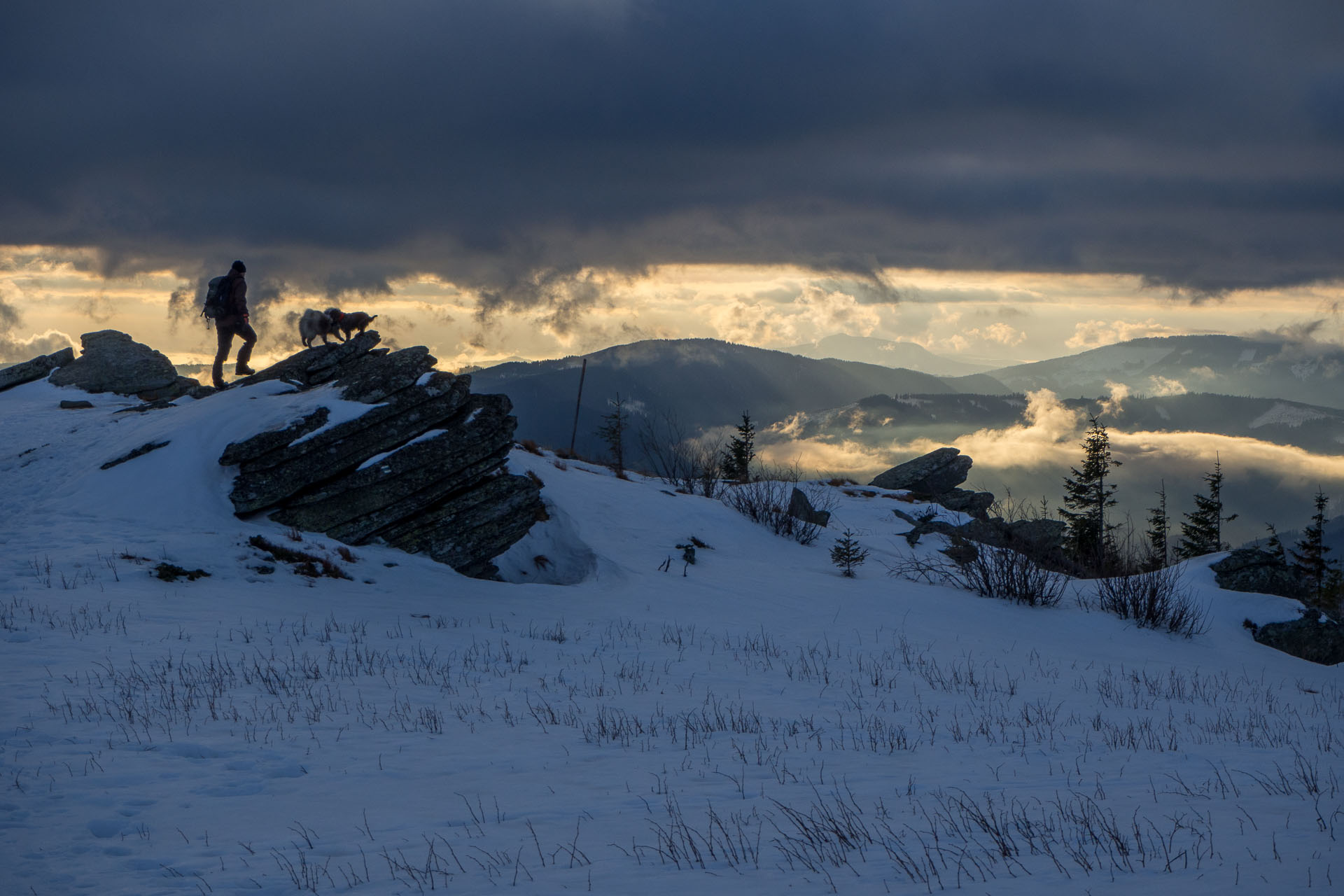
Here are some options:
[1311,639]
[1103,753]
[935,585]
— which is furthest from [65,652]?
[1311,639]

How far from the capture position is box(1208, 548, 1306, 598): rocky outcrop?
2242cm

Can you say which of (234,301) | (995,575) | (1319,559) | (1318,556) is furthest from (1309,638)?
(1318,556)

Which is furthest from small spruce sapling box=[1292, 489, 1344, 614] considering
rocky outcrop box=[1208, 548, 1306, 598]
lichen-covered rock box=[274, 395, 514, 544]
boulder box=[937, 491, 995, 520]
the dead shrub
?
the dead shrub

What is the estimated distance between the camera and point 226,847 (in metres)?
5.05

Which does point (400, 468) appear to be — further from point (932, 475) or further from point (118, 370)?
point (932, 475)

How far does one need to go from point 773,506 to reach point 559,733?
715 inches

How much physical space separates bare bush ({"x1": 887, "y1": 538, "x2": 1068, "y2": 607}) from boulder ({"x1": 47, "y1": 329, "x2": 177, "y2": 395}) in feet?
77.7

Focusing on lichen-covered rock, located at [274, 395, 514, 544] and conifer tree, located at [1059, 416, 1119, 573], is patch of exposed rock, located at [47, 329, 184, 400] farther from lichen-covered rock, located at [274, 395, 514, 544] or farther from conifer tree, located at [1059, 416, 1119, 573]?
conifer tree, located at [1059, 416, 1119, 573]

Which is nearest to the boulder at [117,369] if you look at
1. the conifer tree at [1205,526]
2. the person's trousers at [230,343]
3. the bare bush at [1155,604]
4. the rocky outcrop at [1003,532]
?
the person's trousers at [230,343]

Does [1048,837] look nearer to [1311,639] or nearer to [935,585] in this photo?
[935,585]

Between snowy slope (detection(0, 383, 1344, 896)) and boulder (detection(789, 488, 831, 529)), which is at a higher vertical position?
boulder (detection(789, 488, 831, 529))

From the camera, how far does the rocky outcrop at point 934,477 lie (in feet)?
123

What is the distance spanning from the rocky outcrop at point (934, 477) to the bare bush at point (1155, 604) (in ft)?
51.5

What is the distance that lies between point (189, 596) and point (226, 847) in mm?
8785
